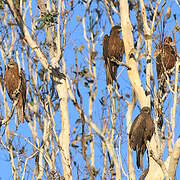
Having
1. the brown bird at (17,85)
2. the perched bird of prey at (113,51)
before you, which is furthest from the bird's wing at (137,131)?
the brown bird at (17,85)

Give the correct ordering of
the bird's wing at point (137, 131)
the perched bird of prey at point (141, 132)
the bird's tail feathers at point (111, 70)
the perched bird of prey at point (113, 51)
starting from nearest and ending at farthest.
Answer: the perched bird of prey at point (141, 132)
the bird's wing at point (137, 131)
the perched bird of prey at point (113, 51)
the bird's tail feathers at point (111, 70)

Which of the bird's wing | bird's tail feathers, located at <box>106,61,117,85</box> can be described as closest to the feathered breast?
bird's tail feathers, located at <box>106,61,117,85</box>

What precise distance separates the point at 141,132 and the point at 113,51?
1.44 metres

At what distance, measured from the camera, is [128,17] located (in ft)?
21.6

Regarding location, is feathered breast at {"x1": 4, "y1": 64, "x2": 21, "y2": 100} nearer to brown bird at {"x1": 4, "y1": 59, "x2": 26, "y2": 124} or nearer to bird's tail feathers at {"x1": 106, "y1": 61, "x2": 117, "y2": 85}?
brown bird at {"x1": 4, "y1": 59, "x2": 26, "y2": 124}

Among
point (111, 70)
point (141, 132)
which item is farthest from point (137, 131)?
point (111, 70)

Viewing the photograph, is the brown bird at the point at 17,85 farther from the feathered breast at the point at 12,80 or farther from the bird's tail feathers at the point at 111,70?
the bird's tail feathers at the point at 111,70

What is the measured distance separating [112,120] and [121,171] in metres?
0.86

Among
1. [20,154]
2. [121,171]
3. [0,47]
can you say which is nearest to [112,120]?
[121,171]

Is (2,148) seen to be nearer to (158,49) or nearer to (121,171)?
(121,171)

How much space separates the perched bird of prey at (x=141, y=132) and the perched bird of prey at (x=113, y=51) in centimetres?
117

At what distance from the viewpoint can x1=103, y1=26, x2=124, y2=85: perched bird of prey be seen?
7543 mm

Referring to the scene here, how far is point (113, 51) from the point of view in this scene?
24.8 ft

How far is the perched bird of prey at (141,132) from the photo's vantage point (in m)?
6.36
